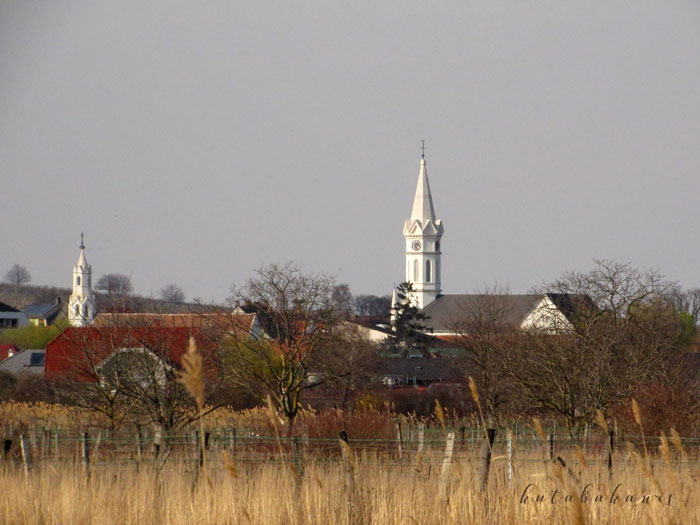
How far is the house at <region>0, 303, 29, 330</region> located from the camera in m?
106

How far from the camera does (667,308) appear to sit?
3622 centimetres

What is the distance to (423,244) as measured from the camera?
131 m

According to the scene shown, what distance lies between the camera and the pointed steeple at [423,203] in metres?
132

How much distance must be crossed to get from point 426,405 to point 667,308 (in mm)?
10441

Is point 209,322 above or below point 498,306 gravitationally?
below

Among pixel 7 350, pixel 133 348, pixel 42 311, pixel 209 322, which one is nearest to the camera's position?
pixel 133 348

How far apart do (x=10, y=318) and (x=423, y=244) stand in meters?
54.7

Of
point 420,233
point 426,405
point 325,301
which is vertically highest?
point 420,233

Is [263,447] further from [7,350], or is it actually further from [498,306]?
[7,350]

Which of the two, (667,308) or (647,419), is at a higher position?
(667,308)

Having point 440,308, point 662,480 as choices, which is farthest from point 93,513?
point 440,308

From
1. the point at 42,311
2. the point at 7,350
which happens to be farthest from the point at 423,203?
the point at 7,350

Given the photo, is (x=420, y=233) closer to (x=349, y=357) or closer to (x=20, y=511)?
(x=349, y=357)

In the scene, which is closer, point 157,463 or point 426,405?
point 157,463
